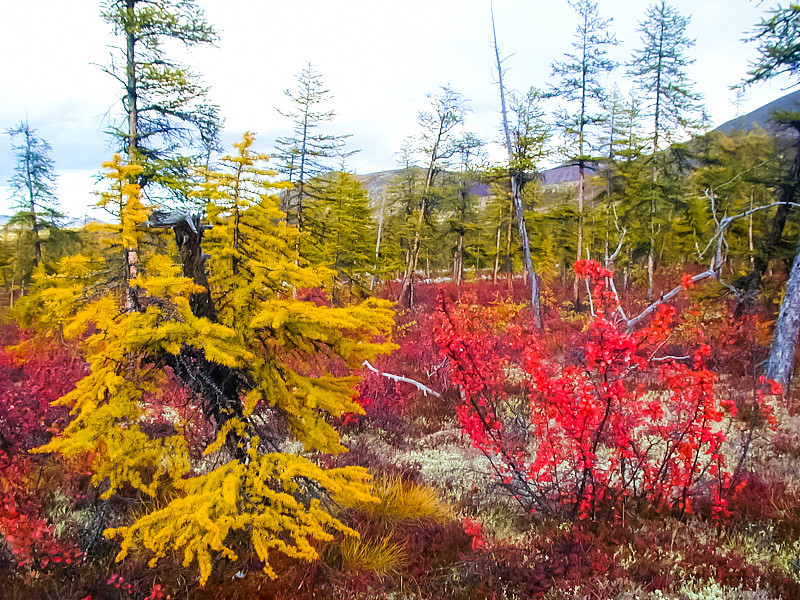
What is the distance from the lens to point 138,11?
36.9 ft

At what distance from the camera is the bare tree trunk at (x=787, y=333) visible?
9547 mm

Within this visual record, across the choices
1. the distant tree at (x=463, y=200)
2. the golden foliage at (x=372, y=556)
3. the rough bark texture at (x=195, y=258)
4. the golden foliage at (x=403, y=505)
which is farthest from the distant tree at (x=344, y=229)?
the rough bark texture at (x=195, y=258)

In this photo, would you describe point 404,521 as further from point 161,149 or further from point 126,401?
point 161,149

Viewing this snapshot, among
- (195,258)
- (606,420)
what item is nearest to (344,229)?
(195,258)

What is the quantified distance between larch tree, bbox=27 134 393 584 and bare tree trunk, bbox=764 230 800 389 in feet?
32.4

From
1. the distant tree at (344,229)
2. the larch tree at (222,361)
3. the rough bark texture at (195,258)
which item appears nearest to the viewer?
the larch tree at (222,361)

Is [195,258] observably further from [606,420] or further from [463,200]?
[463,200]

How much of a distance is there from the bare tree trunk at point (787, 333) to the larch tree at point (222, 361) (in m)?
9.89

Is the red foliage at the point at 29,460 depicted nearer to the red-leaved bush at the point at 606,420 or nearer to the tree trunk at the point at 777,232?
the red-leaved bush at the point at 606,420

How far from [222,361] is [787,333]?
11649 millimetres

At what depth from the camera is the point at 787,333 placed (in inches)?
387

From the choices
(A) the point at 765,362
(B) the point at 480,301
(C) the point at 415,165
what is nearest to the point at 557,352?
(A) the point at 765,362

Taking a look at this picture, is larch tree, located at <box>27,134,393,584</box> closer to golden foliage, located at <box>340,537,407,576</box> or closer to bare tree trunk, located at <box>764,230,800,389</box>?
golden foliage, located at <box>340,537,407,576</box>

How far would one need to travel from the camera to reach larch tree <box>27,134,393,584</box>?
356cm
